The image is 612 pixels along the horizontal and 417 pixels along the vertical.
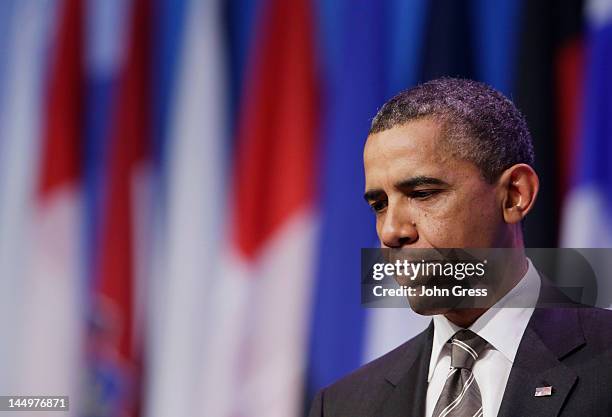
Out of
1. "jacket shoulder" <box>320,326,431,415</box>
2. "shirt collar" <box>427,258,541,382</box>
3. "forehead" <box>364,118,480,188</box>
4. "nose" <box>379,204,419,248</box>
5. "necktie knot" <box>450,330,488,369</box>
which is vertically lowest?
"jacket shoulder" <box>320,326,431,415</box>

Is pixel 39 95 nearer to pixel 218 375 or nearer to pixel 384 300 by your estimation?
pixel 218 375

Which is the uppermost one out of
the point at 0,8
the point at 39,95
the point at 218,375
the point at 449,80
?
the point at 0,8

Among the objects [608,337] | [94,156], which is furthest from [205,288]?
[608,337]

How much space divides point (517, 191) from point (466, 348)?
12.3 inches

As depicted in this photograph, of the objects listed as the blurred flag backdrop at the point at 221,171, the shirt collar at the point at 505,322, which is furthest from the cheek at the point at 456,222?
the blurred flag backdrop at the point at 221,171

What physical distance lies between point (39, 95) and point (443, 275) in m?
1.69

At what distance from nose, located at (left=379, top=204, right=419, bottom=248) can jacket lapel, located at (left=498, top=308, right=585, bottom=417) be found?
0.85 feet

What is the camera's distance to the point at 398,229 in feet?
5.28

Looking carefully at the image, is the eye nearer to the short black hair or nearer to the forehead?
the forehead

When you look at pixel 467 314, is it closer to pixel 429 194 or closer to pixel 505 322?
pixel 505 322

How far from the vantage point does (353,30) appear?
2746 mm

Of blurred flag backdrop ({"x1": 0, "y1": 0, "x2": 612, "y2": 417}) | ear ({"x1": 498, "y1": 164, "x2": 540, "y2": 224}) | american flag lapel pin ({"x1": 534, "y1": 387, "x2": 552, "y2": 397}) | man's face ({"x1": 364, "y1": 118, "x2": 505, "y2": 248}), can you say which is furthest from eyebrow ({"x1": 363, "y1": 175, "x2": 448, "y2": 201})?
blurred flag backdrop ({"x1": 0, "y1": 0, "x2": 612, "y2": 417})

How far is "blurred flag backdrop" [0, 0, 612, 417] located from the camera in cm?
256

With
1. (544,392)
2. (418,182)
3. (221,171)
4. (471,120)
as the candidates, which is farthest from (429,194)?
(221,171)
